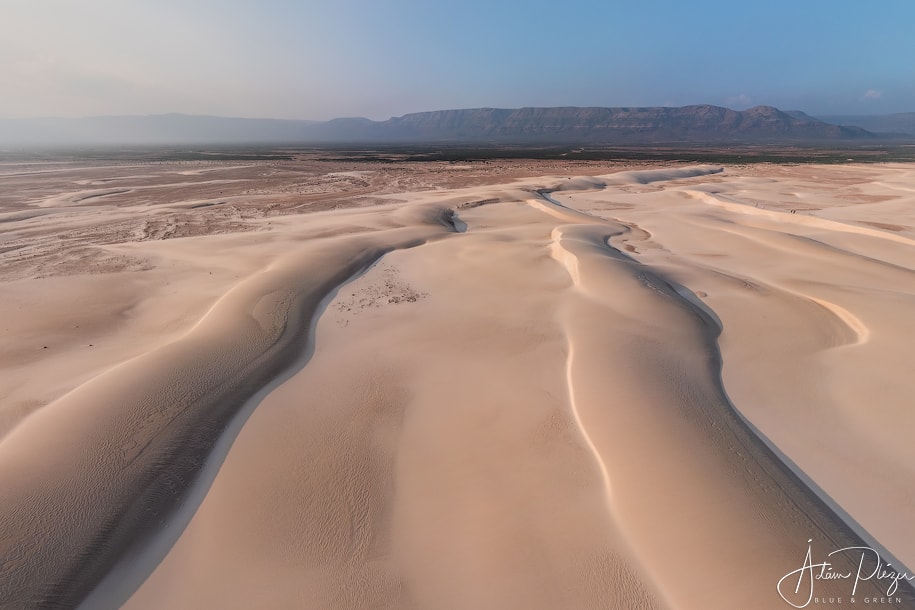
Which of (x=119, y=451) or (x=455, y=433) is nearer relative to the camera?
(x=119, y=451)

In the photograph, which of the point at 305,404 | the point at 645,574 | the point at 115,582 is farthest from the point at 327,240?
the point at 645,574

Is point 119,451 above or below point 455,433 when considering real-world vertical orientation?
above

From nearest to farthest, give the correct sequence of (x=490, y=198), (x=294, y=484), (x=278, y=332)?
(x=294, y=484) → (x=278, y=332) → (x=490, y=198)

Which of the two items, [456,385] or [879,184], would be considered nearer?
[456,385]

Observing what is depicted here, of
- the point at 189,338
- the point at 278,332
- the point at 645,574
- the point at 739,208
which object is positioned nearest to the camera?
the point at 645,574

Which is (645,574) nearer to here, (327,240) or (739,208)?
(327,240)

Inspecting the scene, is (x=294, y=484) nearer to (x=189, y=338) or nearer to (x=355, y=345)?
(x=355, y=345)

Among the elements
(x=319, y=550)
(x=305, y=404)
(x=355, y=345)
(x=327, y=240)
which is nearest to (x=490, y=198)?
(x=327, y=240)
